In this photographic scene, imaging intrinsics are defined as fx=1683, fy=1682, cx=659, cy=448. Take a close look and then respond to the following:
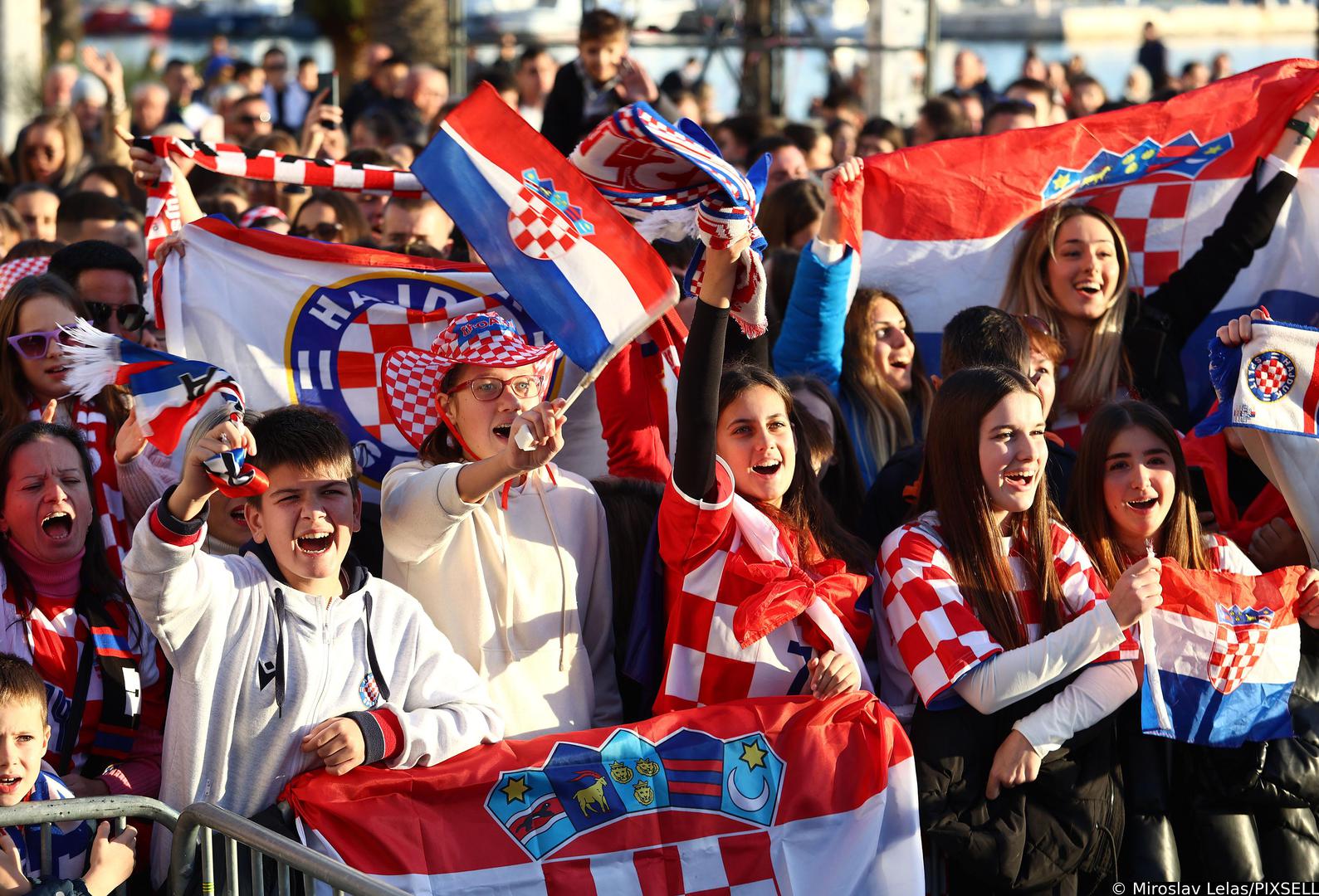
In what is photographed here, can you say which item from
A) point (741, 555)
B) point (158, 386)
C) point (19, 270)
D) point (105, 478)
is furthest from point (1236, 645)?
point (19, 270)

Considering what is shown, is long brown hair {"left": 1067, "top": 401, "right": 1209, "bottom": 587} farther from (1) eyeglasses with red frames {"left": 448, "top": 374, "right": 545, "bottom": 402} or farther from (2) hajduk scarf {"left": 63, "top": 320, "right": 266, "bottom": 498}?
(2) hajduk scarf {"left": 63, "top": 320, "right": 266, "bottom": 498}

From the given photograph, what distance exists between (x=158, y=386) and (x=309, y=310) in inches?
74.3

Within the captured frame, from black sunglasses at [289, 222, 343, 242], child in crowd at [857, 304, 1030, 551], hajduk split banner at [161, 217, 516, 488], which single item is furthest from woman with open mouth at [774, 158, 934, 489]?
black sunglasses at [289, 222, 343, 242]

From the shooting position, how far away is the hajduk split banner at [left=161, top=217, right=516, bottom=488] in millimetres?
5195

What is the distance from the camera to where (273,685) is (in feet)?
12.0

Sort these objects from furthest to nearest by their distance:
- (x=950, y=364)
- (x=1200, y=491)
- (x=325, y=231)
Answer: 1. (x=325, y=231)
2. (x=1200, y=491)
3. (x=950, y=364)

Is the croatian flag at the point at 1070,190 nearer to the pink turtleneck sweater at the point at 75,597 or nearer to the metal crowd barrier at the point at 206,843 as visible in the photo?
the pink turtleneck sweater at the point at 75,597

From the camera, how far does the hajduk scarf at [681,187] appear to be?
3770mm

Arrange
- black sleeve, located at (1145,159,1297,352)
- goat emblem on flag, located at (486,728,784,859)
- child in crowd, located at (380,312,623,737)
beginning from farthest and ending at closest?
black sleeve, located at (1145,159,1297,352) → child in crowd, located at (380,312,623,737) → goat emblem on flag, located at (486,728,784,859)

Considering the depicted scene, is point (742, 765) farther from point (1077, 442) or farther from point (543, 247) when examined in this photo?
point (1077, 442)

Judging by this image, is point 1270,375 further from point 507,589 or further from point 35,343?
point 35,343

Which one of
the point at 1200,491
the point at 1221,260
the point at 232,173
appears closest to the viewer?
the point at 1200,491

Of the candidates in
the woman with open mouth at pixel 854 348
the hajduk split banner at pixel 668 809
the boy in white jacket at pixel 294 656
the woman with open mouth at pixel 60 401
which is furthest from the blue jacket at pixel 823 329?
the woman with open mouth at pixel 60 401

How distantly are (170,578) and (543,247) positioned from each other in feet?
4.22
